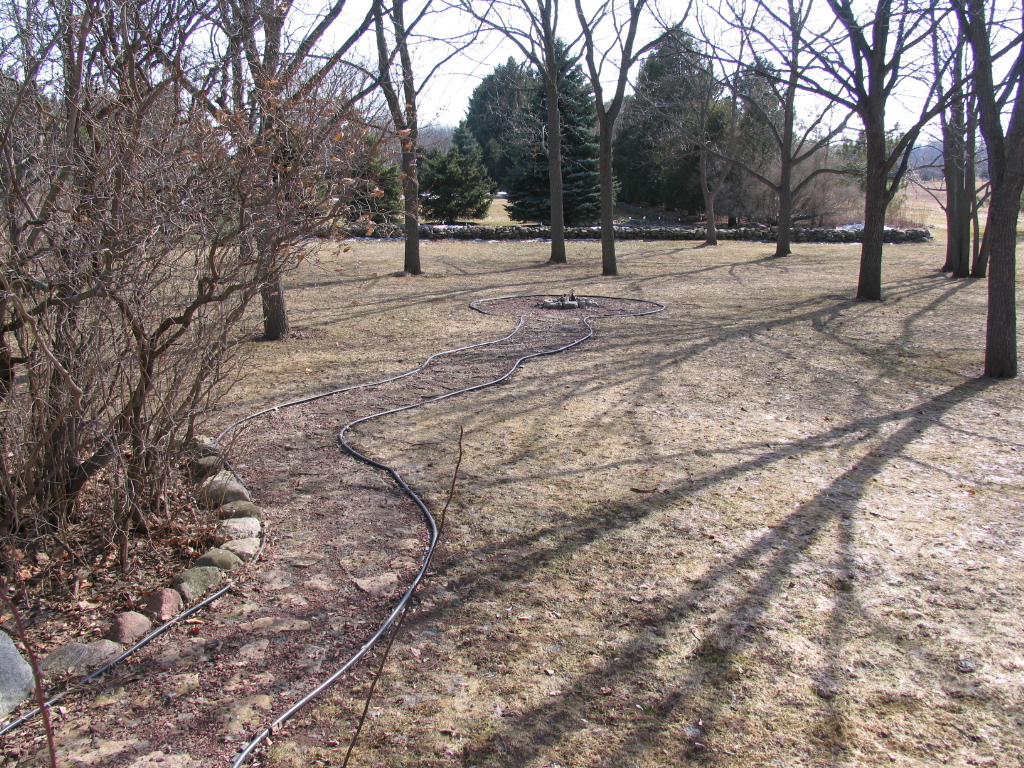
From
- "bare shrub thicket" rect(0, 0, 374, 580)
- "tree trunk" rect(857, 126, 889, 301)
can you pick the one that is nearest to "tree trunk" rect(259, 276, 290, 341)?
"bare shrub thicket" rect(0, 0, 374, 580)

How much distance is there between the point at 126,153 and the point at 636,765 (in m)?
2.92

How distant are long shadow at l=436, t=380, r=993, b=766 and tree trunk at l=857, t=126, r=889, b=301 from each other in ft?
23.8

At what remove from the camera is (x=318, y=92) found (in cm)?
457

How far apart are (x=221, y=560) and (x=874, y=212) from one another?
33.4 feet

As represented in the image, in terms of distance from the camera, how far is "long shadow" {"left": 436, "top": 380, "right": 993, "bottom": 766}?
7.28 feet

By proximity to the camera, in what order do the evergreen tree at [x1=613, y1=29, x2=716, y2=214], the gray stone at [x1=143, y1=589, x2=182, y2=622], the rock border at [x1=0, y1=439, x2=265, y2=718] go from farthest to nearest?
the evergreen tree at [x1=613, y1=29, x2=716, y2=214] → the gray stone at [x1=143, y1=589, x2=182, y2=622] → the rock border at [x1=0, y1=439, x2=265, y2=718]

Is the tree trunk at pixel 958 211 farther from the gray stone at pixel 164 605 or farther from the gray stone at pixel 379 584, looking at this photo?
the gray stone at pixel 164 605

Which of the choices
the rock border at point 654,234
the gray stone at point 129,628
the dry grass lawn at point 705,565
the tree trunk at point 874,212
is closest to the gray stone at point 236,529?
the gray stone at point 129,628

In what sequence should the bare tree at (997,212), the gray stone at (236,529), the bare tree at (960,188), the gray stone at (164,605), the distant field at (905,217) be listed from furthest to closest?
1. the distant field at (905,217)
2. the bare tree at (960,188)
3. the bare tree at (997,212)
4. the gray stone at (236,529)
5. the gray stone at (164,605)

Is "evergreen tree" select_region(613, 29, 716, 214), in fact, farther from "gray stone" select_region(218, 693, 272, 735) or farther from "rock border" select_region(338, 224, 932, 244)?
"gray stone" select_region(218, 693, 272, 735)

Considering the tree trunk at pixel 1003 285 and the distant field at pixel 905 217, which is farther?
the distant field at pixel 905 217

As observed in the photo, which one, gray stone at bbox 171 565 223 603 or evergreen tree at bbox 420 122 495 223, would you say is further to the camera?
evergreen tree at bbox 420 122 495 223

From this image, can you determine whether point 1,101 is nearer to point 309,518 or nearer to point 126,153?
point 126,153

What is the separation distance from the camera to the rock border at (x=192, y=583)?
2.46 m
